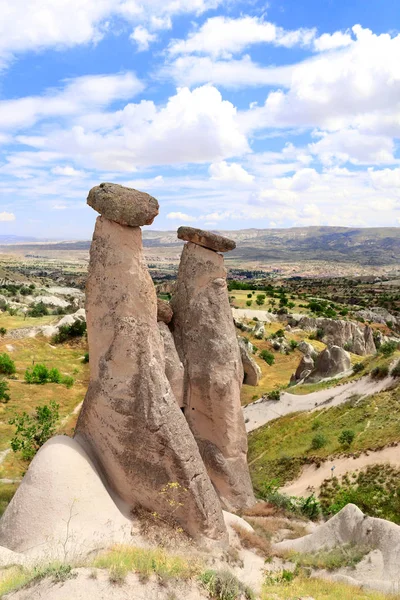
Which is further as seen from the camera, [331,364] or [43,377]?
[43,377]

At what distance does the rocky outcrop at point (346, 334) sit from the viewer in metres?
56.0

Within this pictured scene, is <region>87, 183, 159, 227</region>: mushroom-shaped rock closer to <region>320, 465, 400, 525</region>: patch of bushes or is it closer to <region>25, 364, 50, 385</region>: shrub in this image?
<region>320, 465, 400, 525</region>: patch of bushes

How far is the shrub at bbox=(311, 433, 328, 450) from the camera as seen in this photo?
22.0 metres

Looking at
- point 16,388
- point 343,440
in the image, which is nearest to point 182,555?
point 343,440

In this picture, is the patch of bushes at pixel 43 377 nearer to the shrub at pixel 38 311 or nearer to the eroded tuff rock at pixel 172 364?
the eroded tuff rock at pixel 172 364

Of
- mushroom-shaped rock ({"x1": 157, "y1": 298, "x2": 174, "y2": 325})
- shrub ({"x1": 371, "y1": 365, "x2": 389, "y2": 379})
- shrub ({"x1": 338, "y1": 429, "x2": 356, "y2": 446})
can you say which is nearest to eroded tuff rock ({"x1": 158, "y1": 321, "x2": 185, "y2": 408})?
mushroom-shaped rock ({"x1": 157, "y1": 298, "x2": 174, "y2": 325})

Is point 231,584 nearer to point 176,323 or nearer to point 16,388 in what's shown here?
point 176,323

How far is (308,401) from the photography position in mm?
30797

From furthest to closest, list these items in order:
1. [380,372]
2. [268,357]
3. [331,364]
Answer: [268,357] → [331,364] → [380,372]

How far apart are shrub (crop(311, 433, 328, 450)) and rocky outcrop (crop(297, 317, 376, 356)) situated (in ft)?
116

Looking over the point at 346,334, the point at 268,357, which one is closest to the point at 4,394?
the point at 268,357

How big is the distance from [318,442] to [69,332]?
1548 inches

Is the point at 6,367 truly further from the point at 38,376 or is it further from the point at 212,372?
the point at 212,372

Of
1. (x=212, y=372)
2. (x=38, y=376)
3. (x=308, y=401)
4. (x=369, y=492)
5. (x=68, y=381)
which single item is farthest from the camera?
(x=68, y=381)
